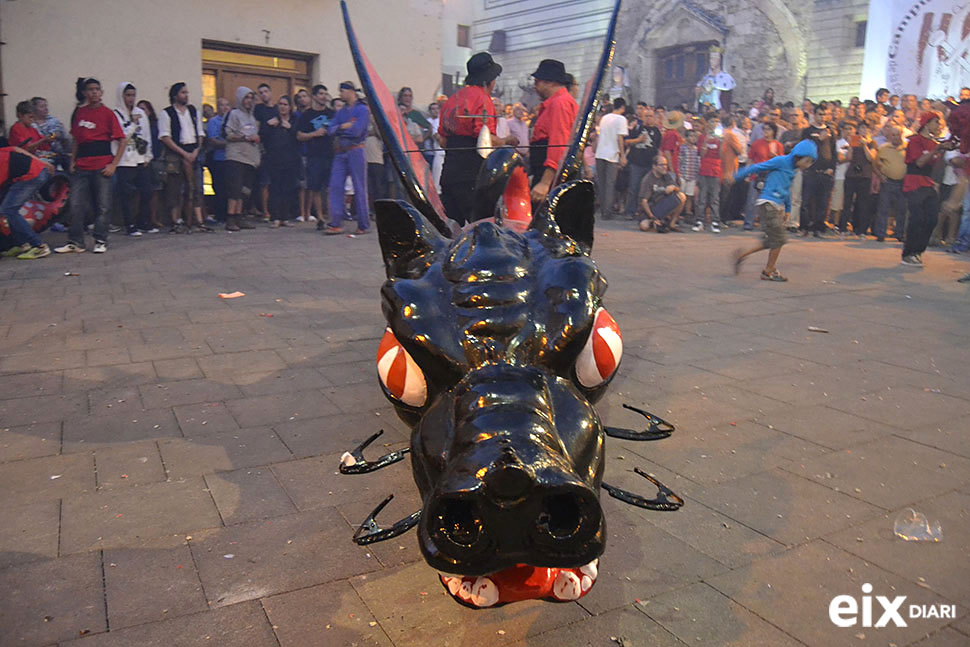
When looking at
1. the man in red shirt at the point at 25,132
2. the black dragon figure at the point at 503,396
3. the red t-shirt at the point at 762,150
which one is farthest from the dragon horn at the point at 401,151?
the red t-shirt at the point at 762,150

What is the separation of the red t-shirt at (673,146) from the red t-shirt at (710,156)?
1.51ft

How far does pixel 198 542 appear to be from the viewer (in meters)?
3.33

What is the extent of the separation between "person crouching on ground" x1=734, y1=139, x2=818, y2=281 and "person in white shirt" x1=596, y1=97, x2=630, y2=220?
667 cm

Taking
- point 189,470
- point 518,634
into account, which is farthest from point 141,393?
point 518,634

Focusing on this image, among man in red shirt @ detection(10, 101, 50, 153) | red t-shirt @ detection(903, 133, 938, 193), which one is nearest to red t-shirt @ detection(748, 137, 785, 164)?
red t-shirt @ detection(903, 133, 938, 193)

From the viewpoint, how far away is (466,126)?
6566 mm

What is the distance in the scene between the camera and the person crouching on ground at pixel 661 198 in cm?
1525

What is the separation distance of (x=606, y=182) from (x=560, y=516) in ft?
52.4

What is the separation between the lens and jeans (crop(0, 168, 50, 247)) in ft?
34.3

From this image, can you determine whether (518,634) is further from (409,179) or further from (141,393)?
(141,393)

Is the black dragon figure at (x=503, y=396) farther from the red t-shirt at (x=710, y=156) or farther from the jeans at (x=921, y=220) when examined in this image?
the red t-shirt at (x=710, y=156)

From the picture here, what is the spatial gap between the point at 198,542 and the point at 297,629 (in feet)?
2.72

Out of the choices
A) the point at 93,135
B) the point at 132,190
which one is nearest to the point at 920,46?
the point at 132,190

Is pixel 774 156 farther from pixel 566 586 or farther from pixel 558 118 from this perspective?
pixel 566 586
